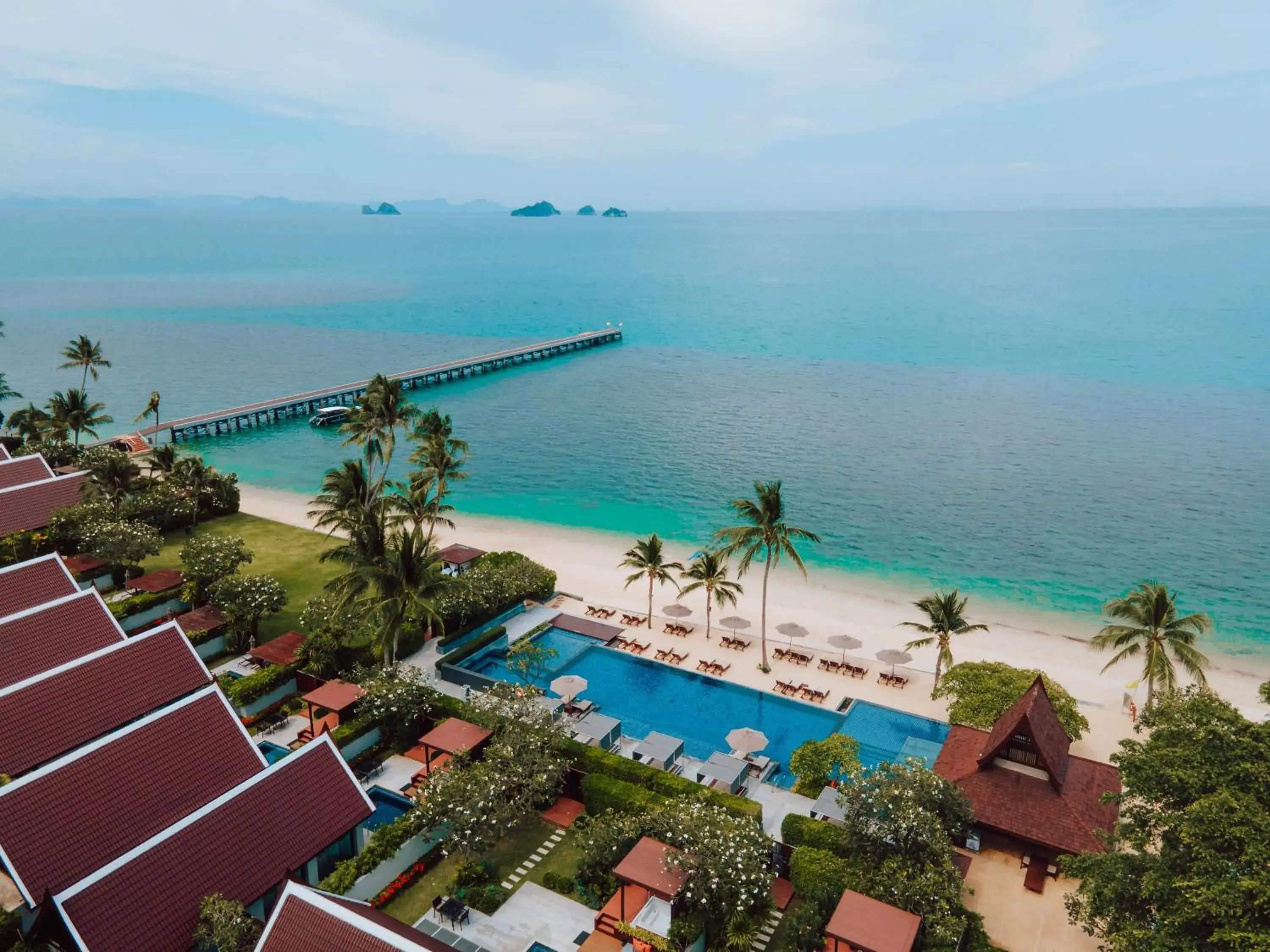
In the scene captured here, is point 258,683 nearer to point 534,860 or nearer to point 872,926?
point 534,860

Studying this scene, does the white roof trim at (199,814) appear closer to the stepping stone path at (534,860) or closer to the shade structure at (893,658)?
the stepping stone path at (534,860)

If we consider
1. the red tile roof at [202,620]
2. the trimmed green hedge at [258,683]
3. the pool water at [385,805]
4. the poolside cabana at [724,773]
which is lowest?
the pool water at [385,805]

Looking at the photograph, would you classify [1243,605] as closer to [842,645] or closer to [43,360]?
[842,645]

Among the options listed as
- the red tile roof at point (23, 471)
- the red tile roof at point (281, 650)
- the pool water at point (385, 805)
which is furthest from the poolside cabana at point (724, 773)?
the red tile roof at point (23, 471)

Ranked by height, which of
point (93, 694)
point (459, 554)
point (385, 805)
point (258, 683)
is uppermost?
point (93, 694)

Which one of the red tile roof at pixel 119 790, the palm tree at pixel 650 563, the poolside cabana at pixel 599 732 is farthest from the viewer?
the palm tree at pixel 650 563

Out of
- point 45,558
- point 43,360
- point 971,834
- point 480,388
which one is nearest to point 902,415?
point 480,388

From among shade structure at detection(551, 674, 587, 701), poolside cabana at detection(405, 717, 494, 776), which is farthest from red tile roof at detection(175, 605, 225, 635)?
shade structure at detection(551, 674, 587, 701)

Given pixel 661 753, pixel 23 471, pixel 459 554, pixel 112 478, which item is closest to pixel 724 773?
pixel 661 753

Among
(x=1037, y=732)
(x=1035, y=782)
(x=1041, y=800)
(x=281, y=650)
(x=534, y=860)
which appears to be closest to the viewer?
(x=534, y=860)
